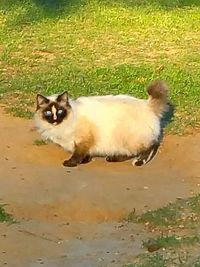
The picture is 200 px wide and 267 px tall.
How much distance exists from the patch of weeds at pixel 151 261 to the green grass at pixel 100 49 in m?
3.03

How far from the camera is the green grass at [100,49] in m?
9.33

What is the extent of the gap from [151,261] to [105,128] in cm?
232

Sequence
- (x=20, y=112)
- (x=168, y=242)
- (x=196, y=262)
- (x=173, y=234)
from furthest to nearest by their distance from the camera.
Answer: (x=20, y=112) < (x=173, y=234) < (x=168, y=242) < (x=196, y=262)

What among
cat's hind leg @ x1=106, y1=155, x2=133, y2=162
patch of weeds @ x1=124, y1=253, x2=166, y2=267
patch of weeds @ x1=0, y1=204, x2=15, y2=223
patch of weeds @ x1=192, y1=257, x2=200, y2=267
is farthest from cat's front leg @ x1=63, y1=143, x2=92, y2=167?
patch of weeds @ x1=192, y1=257, x2=200, y2=267

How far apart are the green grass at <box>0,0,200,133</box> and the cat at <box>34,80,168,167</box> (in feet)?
2.89

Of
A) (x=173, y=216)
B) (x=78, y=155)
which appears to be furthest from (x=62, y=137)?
(x=173, y=216)

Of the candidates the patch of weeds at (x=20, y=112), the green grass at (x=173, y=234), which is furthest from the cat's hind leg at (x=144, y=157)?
the patch of weeds at (x=20, y=112)

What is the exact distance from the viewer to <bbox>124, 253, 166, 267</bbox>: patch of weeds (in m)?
4.92

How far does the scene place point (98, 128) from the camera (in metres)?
7.18

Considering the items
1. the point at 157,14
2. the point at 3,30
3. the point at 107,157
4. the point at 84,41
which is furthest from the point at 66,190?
the point at 157,14

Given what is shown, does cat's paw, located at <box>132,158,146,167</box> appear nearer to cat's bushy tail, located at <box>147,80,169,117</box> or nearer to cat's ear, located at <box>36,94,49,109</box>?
cat's bushy tail, located at <box>147,80,169,117</box>

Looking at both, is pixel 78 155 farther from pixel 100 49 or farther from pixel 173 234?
pixel 100 49

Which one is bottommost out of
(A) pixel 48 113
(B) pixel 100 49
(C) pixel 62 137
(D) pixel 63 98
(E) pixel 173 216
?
(B) pixel 100 49

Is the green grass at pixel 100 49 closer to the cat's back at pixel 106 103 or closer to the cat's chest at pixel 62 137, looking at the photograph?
the cat's back at pixel 106 103
